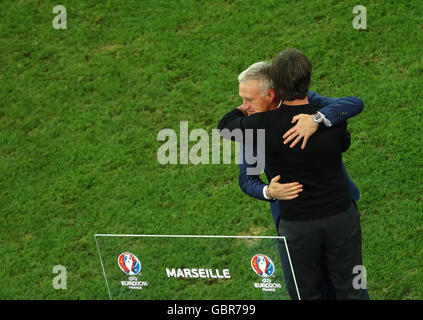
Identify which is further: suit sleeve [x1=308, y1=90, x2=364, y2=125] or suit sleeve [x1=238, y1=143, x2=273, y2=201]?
suit sleeve [x1=238, y1=143, x2=273, y2=201]

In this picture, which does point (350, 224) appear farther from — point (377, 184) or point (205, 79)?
point (205, 79)

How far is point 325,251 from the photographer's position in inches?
155

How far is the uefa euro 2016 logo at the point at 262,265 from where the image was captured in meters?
3.61

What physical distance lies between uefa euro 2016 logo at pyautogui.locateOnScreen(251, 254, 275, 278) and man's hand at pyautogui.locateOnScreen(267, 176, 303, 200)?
0.38 metres

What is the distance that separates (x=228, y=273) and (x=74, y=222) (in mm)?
4112

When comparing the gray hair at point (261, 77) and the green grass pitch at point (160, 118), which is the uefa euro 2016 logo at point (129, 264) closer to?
the gray hair at point (261, 77)

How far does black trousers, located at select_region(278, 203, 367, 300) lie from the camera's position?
3844 mm

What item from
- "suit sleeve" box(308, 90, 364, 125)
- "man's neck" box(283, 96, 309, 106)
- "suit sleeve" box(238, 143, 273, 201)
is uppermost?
"man's neck" box(283, 96, 309, 106)

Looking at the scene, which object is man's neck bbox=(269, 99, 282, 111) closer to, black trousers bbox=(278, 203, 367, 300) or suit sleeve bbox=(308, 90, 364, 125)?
suit sleeve bbox=(308, 90, 364, 125)

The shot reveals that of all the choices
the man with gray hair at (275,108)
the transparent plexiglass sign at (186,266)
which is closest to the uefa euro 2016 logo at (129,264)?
the transparent plexiglass sign at (186,266)

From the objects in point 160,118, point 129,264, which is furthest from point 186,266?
point 160,118

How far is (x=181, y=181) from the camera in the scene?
7.61m

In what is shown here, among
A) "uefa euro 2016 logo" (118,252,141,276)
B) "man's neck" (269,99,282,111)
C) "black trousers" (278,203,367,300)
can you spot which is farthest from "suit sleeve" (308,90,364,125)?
"uefa euro 2016 logo" (118,252,141,276)

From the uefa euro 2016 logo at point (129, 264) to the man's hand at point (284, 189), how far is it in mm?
861
